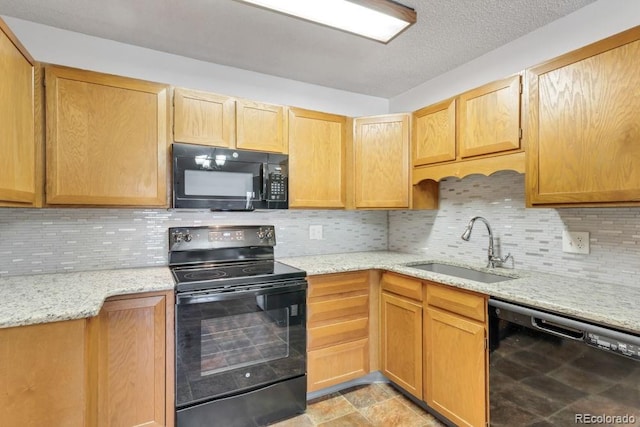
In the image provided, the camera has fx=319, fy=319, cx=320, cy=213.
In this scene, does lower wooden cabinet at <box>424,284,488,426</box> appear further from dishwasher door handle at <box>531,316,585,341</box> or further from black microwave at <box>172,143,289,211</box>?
black microwave at <box>172,143,289,211</box>

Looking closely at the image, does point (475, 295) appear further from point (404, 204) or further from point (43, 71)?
point (43, 71)

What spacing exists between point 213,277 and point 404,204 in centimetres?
146

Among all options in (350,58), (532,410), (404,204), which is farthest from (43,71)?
(532,410)

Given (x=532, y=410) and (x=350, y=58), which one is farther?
(x=350, y=58)

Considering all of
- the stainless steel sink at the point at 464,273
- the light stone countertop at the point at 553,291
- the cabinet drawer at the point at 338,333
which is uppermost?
the light stone countertop at the point at 553,291

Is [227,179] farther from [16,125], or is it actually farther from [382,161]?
[382,161]

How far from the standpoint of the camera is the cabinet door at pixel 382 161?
8.02 feet

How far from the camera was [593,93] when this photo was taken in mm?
1413

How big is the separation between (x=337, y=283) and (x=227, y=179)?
3.25ft

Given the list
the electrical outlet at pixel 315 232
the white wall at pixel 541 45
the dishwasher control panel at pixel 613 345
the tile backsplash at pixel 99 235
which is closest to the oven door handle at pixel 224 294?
the tile backsplash at pixel 99 235

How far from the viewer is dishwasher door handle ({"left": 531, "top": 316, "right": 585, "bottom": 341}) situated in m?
1.24

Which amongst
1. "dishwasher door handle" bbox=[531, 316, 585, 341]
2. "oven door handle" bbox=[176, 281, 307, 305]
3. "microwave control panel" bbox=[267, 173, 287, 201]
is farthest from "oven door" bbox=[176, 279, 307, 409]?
"dishwasher door handle" bbox=[531, 316, 585, 341]

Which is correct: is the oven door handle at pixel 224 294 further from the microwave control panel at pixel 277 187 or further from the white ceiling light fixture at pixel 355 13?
the white ceiling light fixture at pixel 355 13

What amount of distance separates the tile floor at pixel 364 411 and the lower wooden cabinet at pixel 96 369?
792 mm
